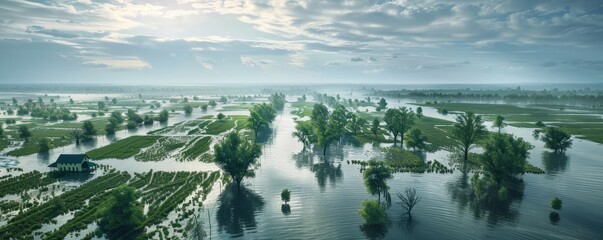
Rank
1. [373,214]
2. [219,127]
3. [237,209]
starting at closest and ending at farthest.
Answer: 1. [373,214]
2. [237,209]
3. [219,127]

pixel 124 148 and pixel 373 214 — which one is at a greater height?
pixel 373 214

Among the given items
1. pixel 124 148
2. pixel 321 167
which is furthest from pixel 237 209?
pixel 124 148

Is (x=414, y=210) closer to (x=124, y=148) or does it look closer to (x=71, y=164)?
(x=71, y=164)

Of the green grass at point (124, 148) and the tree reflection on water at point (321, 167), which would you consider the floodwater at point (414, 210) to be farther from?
the green grass at point (124, 148)

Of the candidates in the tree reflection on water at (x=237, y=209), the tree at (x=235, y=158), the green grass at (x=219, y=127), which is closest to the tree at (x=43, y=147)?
the green grass at (x=219, y=127)

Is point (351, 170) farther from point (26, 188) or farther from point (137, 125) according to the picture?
point (137, 125)
